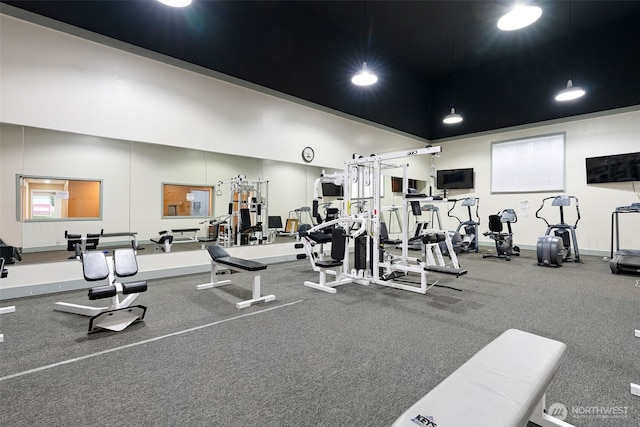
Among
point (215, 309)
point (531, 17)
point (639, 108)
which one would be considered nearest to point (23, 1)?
point (215, 309)

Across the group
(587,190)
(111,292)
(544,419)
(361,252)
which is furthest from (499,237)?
(111,292)

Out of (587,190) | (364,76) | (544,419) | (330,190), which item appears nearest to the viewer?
(544,419)

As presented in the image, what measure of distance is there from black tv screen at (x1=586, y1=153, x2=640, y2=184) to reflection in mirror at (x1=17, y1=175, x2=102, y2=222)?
9.98 meters

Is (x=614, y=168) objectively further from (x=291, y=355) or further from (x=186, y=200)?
(x=186, y=200)

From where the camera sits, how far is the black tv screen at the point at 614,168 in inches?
261

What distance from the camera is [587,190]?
7.30 meters

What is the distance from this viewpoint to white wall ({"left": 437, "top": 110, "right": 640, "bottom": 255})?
268 inches

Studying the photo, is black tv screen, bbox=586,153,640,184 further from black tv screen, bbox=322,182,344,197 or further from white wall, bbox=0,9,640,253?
black tv screen, bbox=322,182,344,197

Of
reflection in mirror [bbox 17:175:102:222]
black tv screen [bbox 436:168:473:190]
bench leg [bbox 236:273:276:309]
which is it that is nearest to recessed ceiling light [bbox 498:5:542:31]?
bench leg [bbox 236:273:276:309]

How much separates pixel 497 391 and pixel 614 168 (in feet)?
27.6

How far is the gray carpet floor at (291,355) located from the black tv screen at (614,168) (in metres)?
4.34

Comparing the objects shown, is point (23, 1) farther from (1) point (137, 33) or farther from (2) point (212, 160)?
(2) point (212, 160)

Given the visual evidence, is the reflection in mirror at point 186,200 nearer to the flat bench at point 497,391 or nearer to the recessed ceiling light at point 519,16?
the flat bench at point 497,391

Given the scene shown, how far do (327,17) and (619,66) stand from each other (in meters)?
6.36
